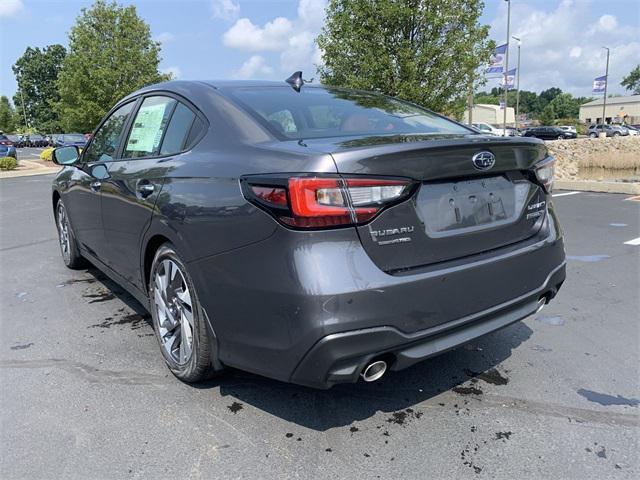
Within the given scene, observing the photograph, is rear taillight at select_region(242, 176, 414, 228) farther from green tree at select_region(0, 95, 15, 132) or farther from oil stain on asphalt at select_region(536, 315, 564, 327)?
green tree at select_region(0, 95, 15, 132)

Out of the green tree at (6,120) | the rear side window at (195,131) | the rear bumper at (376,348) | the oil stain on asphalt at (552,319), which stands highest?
the green tree at (6,120)

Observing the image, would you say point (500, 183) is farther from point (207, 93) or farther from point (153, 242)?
point (153, 242)

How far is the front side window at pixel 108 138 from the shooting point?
3869 mm

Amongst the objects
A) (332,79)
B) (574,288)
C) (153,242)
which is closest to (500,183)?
(153,242)

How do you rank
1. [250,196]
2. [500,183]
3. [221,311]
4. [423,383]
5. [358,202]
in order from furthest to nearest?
[423,383], [500,183], [221,311], [250,196], [358,202]

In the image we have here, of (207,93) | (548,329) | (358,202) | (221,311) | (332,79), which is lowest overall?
(548,329)

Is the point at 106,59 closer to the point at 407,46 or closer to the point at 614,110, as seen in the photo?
the point at 407,46

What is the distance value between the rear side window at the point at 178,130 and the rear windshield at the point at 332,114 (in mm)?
296

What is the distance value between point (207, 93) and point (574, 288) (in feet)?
11.5

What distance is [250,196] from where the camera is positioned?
222 centimetres

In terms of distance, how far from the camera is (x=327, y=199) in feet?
6.69

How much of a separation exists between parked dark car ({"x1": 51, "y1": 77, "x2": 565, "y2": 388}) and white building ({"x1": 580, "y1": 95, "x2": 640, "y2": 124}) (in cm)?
10152

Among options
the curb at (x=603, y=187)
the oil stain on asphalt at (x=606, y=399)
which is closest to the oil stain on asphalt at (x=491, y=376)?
the oil stain on asphalt at (x=606, y=399)

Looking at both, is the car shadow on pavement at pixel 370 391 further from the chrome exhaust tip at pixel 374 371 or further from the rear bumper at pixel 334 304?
the chrome exhaust tip at pixel 374 371
